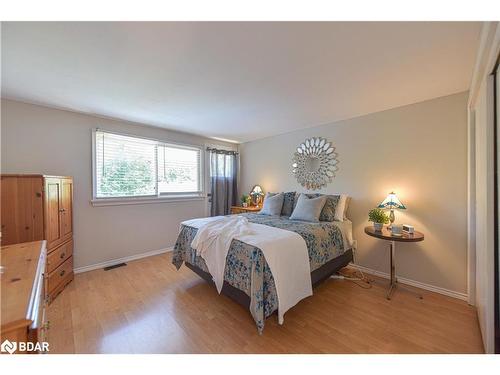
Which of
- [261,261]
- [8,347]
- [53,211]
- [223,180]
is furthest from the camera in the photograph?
[223,180]

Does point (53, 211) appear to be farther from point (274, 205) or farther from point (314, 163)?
point (314, 163)

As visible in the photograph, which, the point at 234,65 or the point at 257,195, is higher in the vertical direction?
the point at 234,65

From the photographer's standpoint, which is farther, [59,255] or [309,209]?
[309,209]

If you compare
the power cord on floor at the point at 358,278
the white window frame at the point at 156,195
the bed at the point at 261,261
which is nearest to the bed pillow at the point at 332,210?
the bed at the point at 261,261

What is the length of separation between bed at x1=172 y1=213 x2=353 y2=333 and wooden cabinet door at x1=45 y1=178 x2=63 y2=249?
4.21 ft

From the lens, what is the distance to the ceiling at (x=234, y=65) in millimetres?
1294

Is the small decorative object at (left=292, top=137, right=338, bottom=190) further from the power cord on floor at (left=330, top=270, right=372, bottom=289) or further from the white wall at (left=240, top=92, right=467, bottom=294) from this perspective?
the power cord on floor at (left=330, top=270, right=372, bottom=289)

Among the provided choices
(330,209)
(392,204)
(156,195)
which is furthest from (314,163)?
(156,195)

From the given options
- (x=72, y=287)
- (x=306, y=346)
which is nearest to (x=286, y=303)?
(x=306, y=346)

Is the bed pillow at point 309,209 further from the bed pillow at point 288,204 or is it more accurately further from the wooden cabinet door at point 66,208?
the wooden cabinet door at point 66,208

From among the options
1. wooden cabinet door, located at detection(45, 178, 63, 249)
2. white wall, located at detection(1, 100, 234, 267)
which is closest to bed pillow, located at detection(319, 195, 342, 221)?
white wall, located at detection(1, 100, 234, 267)

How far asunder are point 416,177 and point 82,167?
179 inches

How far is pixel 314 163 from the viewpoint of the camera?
11.4ft

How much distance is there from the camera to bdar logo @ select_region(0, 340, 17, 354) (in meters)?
0.66
